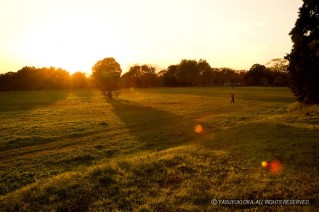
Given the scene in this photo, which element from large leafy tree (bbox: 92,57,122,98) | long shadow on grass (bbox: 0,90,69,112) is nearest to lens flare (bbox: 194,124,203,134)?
long shadow on grass (bbox: 0,90,69,112)

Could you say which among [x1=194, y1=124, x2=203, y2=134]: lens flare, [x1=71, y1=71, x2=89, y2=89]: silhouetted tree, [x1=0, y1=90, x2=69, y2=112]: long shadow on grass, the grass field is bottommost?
[x1=194, y1=124, x2=203, y2=134]: lens flare

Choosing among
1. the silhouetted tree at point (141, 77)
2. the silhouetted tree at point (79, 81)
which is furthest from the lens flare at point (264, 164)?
the silhouetted tree at point (141, 77)

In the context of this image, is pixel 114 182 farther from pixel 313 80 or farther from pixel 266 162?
pixel 313 80

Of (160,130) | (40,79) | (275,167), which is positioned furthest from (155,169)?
(40,79)

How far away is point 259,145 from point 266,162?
353cm

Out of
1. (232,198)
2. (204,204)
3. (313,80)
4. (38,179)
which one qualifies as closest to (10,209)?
(38,179)

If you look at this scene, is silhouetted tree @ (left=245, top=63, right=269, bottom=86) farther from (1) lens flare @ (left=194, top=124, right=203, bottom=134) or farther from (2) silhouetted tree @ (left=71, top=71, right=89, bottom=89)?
(1) lens flare @ (left=194, top=124, right=203, bottom=134)

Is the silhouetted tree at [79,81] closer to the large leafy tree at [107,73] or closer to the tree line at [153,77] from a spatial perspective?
the tree line at [153,77]

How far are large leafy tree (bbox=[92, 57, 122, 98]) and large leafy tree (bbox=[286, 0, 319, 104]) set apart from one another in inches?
1492

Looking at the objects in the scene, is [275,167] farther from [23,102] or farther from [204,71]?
[204,71]

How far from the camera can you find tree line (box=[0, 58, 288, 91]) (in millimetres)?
125062

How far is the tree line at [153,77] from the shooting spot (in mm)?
125062

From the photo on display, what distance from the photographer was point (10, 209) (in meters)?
8.98

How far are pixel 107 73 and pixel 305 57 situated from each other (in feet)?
131
